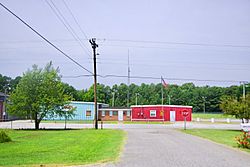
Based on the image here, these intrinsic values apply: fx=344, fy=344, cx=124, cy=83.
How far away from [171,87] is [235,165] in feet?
365

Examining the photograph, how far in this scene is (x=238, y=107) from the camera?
109ft

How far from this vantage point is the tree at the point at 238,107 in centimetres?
3278

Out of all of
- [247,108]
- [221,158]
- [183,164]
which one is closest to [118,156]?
[183,164]

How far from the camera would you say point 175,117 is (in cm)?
6625

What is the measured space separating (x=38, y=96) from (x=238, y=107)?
19912 mm

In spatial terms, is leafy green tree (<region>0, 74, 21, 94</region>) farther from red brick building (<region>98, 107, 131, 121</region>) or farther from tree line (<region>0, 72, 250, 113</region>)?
red brick building (<region>98, 107, 131, 121</region>)

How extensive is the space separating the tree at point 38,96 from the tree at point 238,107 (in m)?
16.5

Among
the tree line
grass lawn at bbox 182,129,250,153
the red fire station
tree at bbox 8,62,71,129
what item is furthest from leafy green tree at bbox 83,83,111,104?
grass lawn at bbox 182,129,250,153

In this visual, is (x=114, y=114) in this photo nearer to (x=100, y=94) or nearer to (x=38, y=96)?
(x=38, y=96)

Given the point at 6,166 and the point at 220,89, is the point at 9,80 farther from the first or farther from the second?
the point at 6,166

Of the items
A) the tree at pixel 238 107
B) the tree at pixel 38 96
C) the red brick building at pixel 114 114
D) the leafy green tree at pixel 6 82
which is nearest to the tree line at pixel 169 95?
the leafy green tree at pixel 6 82

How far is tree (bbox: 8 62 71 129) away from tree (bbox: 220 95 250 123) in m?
16.5

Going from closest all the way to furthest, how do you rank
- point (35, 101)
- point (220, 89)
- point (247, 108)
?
1. point (247, 108)
2. point (35, 101)
3. point (220, 89)

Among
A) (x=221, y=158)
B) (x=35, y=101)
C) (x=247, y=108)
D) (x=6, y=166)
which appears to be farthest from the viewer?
(x=35, y=101)
